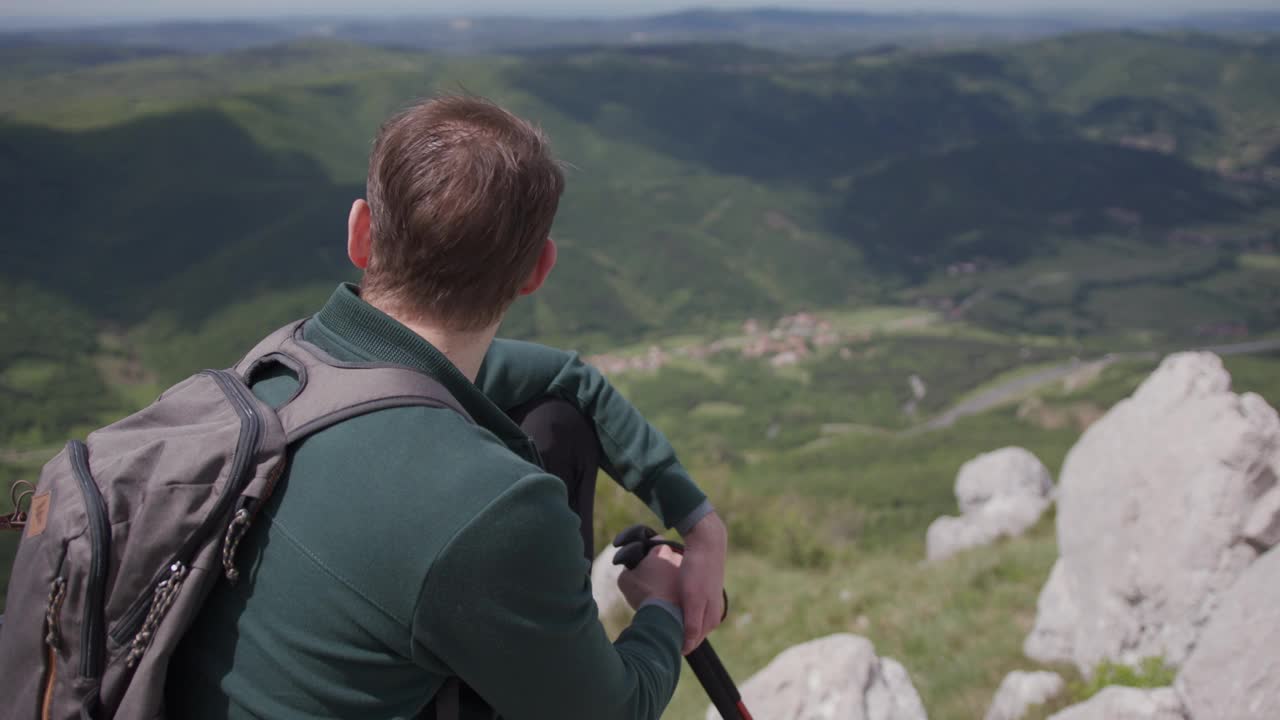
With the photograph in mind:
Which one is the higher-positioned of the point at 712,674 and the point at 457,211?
the point at 457,211

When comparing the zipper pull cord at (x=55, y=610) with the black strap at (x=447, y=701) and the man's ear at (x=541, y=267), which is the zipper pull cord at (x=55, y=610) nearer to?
the black strap at (x=447, y=701)

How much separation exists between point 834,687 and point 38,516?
12.3 feet

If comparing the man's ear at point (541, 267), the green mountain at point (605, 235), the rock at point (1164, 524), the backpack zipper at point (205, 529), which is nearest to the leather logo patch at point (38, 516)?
the backpack zipper at point (205, 529)

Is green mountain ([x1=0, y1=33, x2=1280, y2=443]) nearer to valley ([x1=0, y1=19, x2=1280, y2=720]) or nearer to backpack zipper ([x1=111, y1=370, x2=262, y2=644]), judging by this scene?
valley ([x1=0, y1=19, x2=1280, y2=720])

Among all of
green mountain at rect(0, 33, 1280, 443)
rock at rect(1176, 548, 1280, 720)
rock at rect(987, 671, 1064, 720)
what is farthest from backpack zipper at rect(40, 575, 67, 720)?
green mountain at rect(0, 33, 1280, 443)

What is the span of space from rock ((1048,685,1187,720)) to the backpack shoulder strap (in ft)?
12.8

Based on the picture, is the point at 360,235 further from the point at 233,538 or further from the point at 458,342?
the point at 233,538

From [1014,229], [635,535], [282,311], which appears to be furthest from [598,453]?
[1014,229]

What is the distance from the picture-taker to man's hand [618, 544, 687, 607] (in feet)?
7.96

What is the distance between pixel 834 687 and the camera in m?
4.44

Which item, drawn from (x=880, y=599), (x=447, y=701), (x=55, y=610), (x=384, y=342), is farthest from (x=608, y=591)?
(x=55, y=610)

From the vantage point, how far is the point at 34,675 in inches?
65.4

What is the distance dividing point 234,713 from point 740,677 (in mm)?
5527

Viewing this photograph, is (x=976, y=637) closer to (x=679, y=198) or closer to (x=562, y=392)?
(x=562, y=392)
